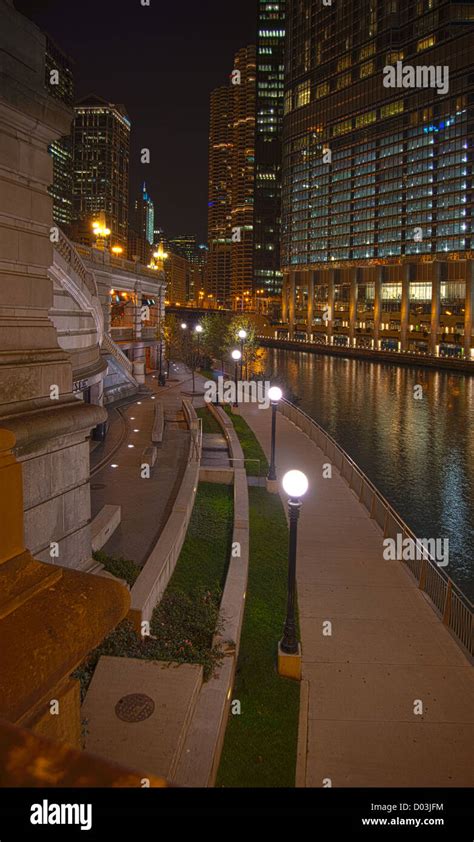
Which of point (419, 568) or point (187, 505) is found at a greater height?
point (187, 505)

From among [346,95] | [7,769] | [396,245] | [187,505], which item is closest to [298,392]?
[187,505]

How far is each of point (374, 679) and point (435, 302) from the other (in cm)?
10176

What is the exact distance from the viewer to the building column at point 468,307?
92.5 metres

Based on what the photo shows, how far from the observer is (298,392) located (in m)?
60.5

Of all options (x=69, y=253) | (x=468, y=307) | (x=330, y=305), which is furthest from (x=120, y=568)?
(x=330, y=305)

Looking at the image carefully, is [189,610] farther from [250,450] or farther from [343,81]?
[343,81]

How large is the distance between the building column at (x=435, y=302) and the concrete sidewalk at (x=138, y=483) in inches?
3087

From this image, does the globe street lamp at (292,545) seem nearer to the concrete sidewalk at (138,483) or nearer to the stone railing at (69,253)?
the concrete sidewalk at (138,483)

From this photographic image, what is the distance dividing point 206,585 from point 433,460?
23824mm

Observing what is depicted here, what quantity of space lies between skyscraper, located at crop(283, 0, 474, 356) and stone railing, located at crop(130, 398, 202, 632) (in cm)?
8581

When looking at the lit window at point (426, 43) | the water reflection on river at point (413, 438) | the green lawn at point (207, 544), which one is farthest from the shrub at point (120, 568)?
the lit window at point (426, 43)

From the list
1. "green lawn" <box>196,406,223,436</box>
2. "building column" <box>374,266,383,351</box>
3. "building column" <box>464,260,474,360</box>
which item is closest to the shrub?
"green lawn" <box>196,406,223,436</box>

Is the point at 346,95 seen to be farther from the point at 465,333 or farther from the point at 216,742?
the point at 216,742

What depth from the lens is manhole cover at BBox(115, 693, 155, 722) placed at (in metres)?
6.44
